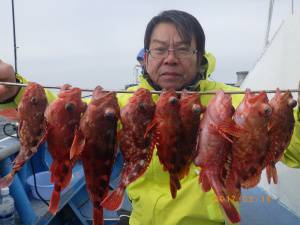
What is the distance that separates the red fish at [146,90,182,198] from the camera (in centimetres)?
246

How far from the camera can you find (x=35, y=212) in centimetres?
444

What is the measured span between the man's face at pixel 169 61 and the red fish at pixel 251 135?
3.02 ft

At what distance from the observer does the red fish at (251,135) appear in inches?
95.6

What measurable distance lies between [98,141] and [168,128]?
1.64 feet

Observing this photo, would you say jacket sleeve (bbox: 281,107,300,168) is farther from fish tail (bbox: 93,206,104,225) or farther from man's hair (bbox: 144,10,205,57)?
fish tail (bbox: 93,206,104,225)

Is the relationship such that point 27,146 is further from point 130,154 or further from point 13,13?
point 13,13

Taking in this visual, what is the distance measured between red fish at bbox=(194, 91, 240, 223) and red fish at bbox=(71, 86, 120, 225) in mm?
625

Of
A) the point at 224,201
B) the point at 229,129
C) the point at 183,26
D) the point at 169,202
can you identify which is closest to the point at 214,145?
the point at 229,129

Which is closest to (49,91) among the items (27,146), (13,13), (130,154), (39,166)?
(27,146)

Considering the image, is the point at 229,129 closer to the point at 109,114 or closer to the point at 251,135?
the point at 251,135

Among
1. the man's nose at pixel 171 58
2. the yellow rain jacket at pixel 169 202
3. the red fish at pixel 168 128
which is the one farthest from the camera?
the man's nose at pixel 171 58

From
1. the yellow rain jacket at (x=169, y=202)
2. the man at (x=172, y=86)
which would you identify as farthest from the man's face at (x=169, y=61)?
the yellow rain jacket at (x=169, y=202)

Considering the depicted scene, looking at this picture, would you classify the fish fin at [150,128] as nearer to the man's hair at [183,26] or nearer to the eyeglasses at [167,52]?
the eyeglasses at [167,52]

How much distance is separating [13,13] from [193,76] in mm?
4194
